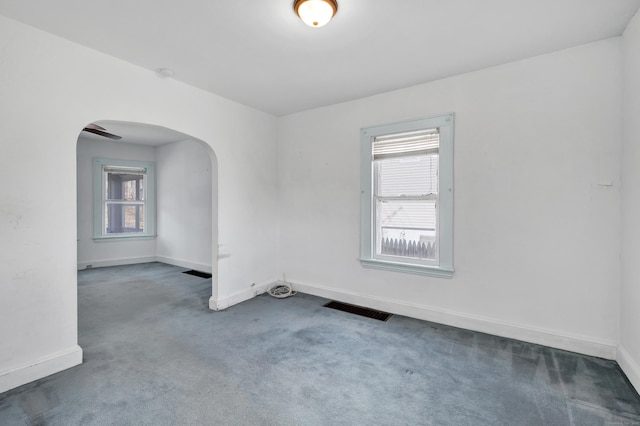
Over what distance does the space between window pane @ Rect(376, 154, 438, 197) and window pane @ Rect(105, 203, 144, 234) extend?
18.6ft

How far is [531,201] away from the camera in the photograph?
271 cm

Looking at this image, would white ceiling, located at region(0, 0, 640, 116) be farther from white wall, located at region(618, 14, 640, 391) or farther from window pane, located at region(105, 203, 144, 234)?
window pane, located at region(105, 203, 144, 234)

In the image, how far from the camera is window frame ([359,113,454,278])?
10.2 feet

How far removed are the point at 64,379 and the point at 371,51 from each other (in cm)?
351

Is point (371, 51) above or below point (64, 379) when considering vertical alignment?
above

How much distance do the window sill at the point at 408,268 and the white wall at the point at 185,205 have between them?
3307mm

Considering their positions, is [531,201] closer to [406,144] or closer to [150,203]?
[406,144]

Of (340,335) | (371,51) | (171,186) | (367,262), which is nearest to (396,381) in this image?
(340,335)

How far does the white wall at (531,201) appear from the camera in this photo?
244 cm

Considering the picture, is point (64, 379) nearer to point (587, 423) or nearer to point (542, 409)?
point (542, 409)

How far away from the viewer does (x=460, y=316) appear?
3.06 meters

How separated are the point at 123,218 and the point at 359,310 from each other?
5.75 meters

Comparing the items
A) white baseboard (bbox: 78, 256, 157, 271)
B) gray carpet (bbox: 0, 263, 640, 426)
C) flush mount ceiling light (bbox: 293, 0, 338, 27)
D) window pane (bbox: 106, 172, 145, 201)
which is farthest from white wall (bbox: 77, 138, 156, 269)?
flush mount ceiling light (bbox: 293, 0, 338, 27)

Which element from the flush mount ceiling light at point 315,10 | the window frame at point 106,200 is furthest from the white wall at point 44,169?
the window frame at point 106,200
